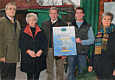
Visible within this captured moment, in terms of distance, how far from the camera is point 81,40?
4.20 meters

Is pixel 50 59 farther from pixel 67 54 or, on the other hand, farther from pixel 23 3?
pixel 23 3

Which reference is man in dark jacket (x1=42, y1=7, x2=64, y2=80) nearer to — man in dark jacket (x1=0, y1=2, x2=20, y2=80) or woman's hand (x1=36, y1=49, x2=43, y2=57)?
woman's hand (x1=36, y1=49, x2=43, y2=57)

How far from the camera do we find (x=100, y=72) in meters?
3.47

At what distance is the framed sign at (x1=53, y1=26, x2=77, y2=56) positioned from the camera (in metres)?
4.20

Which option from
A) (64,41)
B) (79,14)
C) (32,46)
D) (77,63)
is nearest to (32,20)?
(32,46)

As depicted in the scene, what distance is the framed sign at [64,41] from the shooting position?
13.8ft

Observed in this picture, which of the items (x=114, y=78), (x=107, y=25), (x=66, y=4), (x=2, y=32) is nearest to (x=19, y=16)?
(x=66, y=4)

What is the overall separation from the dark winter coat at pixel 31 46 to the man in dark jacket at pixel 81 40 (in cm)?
70

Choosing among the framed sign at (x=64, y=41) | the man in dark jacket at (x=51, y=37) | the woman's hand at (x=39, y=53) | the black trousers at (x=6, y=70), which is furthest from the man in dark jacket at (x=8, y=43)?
the framed sign at (x=64, y=41)

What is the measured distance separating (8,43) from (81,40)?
146 centimetres

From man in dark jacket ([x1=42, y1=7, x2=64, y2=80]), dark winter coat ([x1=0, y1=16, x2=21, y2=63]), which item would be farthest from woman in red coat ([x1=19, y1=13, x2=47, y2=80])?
man in dark jacket ([x1=42, y1=7, x2=64, y2=80])

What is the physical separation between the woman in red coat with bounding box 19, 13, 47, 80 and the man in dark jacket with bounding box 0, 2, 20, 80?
143 mm

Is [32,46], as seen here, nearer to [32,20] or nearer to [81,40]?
[32,20]

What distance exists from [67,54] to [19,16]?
7.45ft
